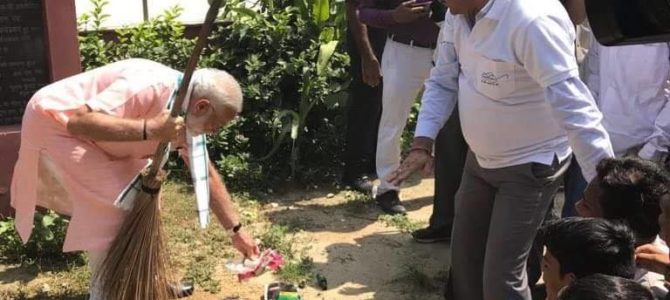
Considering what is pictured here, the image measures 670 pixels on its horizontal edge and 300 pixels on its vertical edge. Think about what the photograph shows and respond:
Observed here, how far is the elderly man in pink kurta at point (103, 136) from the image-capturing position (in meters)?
3.36

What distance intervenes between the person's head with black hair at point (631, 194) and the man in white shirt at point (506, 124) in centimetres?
5

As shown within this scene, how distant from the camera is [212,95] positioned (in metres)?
3.35

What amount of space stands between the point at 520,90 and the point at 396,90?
209cm

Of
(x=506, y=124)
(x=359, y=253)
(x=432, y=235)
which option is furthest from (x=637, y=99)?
(x=359, y=253)

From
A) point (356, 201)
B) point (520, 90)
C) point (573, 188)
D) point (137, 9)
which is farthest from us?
point (137, 9)

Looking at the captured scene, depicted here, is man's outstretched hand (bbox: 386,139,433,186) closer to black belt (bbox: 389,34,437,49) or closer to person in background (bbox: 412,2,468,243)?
person in background (bbox: 412,2,468,243)

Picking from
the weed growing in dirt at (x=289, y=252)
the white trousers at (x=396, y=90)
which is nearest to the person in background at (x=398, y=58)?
the white trousers at (x=396, y=90)

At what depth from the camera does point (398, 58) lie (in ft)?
16.7

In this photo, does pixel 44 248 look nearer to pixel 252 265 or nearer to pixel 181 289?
pixel 181 289

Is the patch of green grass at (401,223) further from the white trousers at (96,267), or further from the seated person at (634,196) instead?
the seated person at (634,196)

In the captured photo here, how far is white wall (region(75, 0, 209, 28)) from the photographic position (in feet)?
21.3

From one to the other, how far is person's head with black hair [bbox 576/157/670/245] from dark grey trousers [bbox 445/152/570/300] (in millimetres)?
295

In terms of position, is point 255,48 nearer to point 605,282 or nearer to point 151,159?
point 151,159

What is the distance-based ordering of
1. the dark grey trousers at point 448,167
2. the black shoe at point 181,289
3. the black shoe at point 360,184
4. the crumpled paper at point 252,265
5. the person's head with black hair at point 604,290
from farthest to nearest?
1. the black shoe at point 360,184
2. the dark grey trousers at point 448,167
3. the black shoe at point 181,289
4. the crumpled paper at point 252,265
5. the person's head with black hair at point 604,290
